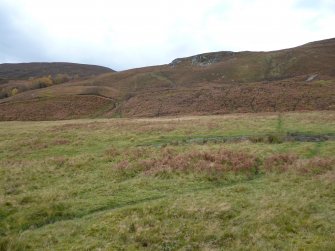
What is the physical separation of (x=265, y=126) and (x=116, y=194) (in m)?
23.5

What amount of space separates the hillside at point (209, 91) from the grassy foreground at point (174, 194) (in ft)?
102

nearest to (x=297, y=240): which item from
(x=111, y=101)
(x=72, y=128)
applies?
(x=72, y=128)

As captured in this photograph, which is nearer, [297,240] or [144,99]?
→ [297,240]

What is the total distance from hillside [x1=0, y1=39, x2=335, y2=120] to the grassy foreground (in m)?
31.1

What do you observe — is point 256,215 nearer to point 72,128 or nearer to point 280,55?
point 72,128

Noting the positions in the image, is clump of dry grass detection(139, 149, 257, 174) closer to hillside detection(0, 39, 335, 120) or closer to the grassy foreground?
the grassy foreground

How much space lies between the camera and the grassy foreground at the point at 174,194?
48.1 feet

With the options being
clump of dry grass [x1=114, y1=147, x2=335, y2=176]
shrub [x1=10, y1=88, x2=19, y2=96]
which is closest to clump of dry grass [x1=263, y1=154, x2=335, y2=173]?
clump of dry grass [x1=114, y1=147, x2=335, y2=176]

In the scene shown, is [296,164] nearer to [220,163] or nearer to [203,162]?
[220,163]

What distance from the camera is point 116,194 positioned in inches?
797

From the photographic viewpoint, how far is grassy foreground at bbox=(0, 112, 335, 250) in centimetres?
1465

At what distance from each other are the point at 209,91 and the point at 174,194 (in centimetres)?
5937

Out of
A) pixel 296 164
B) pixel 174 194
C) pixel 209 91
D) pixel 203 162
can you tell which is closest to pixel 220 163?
Answer: pixel 203 162

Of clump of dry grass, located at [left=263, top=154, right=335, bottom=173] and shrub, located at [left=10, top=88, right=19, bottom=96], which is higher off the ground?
shrub, located at [left=10, top=88, right=19, bottom=96]
